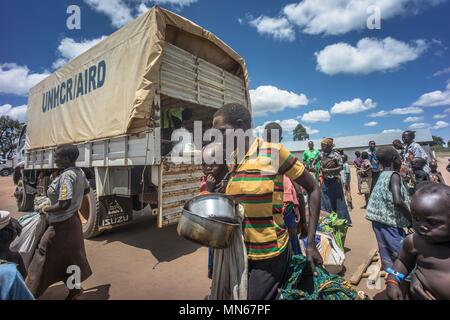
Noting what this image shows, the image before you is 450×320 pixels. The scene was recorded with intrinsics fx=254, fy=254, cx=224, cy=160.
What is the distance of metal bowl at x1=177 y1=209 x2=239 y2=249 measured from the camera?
4.15 ft

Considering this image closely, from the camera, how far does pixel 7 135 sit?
38.6m

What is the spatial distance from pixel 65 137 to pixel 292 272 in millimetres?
5636

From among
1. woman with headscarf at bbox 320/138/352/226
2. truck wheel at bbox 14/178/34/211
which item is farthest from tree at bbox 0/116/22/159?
woman with headscarf at bbox 320/138/352/226

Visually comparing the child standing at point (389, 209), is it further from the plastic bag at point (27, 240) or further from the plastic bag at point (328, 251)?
the plastic bag at point (27, 240)

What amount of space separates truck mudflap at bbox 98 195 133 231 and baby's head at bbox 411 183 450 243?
173 inches

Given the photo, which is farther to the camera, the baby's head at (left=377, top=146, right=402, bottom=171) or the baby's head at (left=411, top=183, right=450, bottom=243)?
the baby's head at (left=377, top=146, right=402, bottom=171)

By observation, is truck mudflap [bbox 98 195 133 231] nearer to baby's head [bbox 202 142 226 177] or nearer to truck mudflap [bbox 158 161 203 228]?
truck mudflap [bbox 158 161 203 228]

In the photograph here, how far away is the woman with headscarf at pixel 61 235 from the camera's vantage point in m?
2.47

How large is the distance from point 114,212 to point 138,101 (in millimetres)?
2130

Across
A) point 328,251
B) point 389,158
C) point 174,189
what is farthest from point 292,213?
point 174,189

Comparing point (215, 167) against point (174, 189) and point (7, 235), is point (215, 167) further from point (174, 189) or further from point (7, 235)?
point (174, 189)

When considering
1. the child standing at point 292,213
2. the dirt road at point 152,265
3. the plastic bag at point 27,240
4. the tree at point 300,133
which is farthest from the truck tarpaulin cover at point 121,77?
the tree at point 300,133

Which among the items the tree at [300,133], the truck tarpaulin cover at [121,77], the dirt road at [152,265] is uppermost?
the tree at [300,133]

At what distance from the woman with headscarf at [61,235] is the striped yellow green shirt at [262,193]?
192 centimetres
